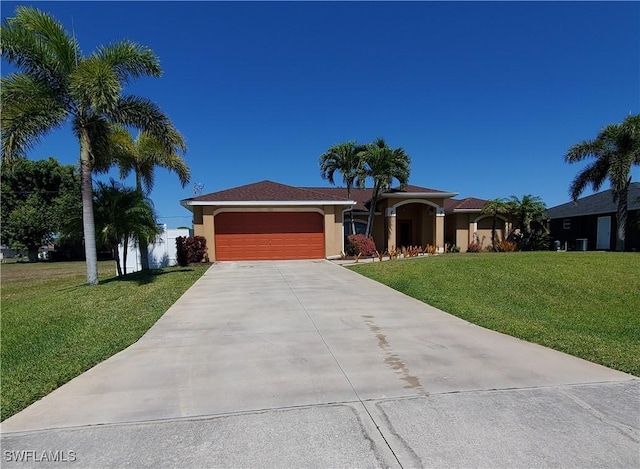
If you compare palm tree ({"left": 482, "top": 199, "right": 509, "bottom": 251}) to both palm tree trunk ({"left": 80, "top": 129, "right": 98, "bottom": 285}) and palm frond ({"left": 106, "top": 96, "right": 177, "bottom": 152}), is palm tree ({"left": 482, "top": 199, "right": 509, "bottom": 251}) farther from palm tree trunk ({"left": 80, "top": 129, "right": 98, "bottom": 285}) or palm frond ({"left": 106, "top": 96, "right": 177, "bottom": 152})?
palm tree trunk ({"left": 80, "top": 129, "right": 98, "bottom": 285})

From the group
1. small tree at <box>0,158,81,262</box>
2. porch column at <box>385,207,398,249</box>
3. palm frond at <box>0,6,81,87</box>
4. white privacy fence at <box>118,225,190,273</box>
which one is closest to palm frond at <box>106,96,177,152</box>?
palm frond at <box>0,6,81,87</box>

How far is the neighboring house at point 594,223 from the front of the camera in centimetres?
2145

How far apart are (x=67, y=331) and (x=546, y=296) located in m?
10.4

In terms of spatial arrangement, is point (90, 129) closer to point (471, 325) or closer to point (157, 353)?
point (157, 353)

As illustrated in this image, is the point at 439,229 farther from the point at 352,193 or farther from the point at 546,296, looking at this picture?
the point at 546,296

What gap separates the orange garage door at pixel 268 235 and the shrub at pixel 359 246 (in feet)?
5.10

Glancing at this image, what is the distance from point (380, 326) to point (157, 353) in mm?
3603

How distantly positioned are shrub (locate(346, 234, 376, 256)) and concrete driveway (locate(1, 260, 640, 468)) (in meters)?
13.3

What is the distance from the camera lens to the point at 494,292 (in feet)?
31.2

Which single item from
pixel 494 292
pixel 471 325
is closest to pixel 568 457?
pixel 471 325

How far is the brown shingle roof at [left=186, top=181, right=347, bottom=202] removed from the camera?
60.7 ft

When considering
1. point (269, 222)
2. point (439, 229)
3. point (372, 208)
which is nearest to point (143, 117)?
point (269, 222)

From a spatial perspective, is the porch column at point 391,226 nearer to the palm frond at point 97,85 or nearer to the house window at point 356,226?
the house window at point 356,226

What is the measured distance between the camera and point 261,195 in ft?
62.7
